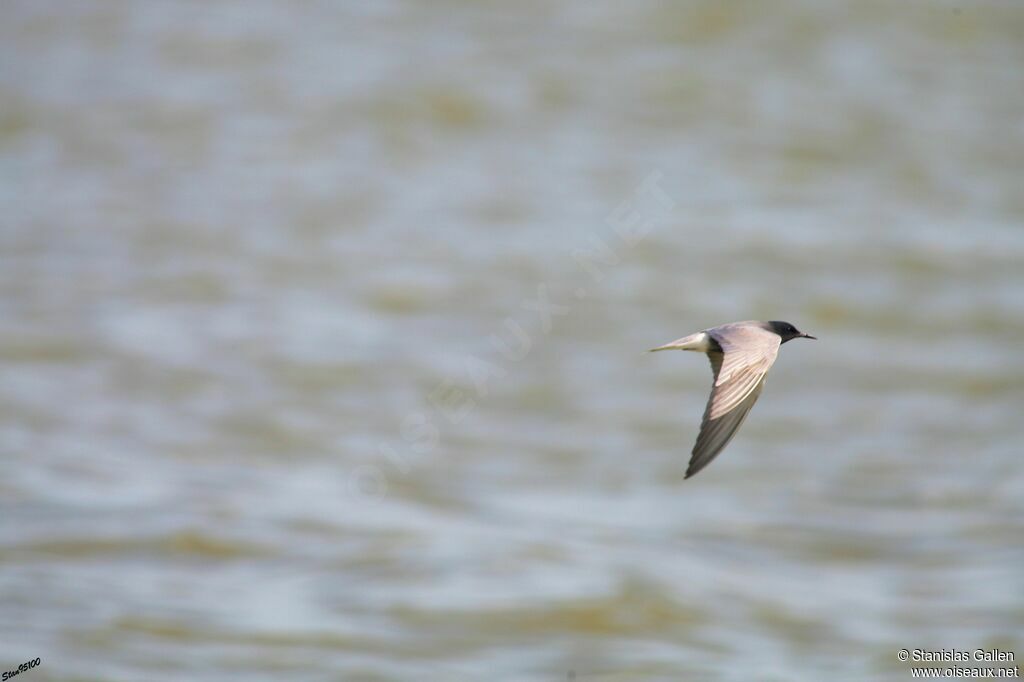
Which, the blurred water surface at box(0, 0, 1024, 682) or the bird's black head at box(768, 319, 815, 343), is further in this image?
the blurred water surface at box(0, 0, 1024, 682)

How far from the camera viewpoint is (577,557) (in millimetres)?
11477

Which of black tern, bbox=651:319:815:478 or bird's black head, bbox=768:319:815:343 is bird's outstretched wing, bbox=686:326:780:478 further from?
bird's black head, bbox=768:319:815:343

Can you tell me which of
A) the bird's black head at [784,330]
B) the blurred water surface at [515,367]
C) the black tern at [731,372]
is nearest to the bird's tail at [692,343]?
the black tern at [731,372]

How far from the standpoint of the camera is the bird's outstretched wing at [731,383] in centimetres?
417

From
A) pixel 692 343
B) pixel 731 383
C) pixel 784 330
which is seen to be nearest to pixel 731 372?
pixel 731 383

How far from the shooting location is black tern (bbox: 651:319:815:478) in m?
4.20

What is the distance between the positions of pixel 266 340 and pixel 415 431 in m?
2.62

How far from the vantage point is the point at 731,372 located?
4547 mm

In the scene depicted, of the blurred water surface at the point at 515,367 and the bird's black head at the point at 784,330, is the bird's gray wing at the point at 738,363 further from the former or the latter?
the blurred water surface at the point at 515,367

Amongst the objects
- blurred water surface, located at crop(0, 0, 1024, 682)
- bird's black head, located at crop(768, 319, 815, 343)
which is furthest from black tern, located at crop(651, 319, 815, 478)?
blurred water surface, located at crop(0, 0, 1024, 682)

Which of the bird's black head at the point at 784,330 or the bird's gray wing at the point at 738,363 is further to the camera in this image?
the bird's black head at the point at 784,330

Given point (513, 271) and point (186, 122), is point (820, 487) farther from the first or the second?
point (186, 122)

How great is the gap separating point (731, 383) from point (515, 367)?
1165 centimetres

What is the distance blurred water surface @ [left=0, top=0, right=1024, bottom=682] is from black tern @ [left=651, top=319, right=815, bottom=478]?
5237 mm
